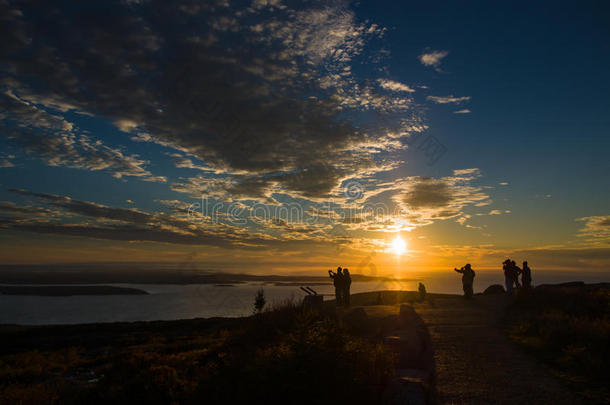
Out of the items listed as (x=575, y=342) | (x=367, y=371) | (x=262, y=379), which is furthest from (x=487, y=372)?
(x=262, y=379)

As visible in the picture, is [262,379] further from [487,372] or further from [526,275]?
[526,275]

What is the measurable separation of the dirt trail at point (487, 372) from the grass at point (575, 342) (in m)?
0.42

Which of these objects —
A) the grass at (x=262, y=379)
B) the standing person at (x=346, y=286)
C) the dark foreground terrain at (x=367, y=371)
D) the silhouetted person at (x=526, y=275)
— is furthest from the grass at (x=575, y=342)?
the standing person at (x=346, y=286)

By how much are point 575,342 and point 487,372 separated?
13.3ft

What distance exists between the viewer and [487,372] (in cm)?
765

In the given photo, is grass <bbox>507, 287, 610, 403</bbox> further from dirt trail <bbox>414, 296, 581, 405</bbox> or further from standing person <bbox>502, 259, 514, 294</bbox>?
standing person <bbox>502, 259, 514, 294</bbox>

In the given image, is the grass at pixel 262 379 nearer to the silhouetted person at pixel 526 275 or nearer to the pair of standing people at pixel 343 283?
the pair of standing people at pixel 343 283

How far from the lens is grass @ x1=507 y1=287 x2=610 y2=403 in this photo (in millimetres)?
7102

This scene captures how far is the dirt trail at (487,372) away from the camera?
245 inches

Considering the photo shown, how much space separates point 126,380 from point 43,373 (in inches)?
275

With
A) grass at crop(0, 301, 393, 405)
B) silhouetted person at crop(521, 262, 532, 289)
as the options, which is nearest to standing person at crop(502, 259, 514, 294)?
silhouetted person at crop(521, 262, 532, 289)

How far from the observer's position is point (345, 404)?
242 inches

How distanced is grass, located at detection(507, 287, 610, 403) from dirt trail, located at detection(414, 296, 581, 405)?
1.39 feet

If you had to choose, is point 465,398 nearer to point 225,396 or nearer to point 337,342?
point 337,342
